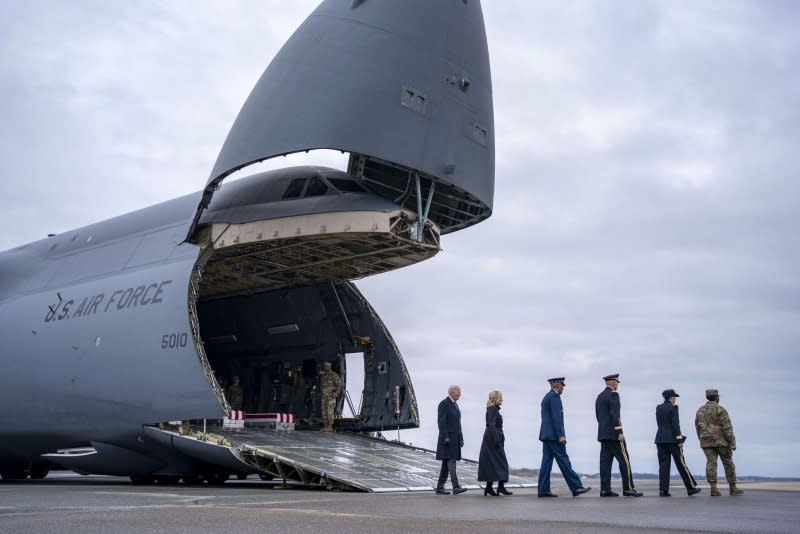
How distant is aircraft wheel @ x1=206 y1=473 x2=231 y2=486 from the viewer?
17.7 metres

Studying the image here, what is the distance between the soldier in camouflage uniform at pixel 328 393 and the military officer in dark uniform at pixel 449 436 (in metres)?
8.40

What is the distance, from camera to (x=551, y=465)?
12.9 meters

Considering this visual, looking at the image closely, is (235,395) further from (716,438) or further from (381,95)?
(716,438)

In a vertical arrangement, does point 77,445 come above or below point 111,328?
below

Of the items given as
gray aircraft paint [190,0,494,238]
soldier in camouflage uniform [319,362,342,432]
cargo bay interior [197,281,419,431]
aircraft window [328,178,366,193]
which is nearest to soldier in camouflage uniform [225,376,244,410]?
cargo bay interior [197,281,419,431]

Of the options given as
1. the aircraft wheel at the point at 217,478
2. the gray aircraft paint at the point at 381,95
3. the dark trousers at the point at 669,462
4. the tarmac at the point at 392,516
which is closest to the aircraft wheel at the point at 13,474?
the aircraft wheel at the point at 217,478

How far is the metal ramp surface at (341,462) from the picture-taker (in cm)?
1417

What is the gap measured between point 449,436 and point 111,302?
8.89 meters

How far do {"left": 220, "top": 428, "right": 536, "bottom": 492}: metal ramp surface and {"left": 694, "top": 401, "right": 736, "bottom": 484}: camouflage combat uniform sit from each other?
4.01m

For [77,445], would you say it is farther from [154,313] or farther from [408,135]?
[408,135]

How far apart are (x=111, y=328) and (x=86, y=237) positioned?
5.17m

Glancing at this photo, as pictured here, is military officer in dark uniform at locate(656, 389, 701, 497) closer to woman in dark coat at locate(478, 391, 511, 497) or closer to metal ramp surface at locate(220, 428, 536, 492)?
woman in dark coat at locate(478, 391, 511, 497)

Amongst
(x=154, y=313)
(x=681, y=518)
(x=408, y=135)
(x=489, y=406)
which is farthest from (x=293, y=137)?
(x=681, y=518)

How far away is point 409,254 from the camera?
18.5 metres
